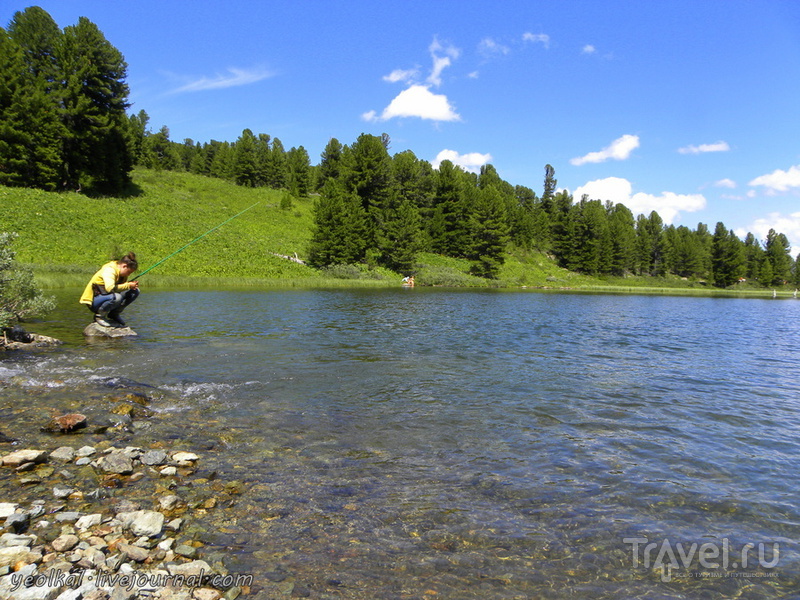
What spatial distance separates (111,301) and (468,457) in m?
14.8

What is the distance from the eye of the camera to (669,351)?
1945cm

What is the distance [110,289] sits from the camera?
52.4 ft

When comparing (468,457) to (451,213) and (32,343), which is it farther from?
(451,213)

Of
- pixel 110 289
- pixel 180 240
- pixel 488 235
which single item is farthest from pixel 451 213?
pixel 110 289

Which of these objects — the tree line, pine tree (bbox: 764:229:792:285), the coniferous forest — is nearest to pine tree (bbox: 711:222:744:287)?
the coniferous forest

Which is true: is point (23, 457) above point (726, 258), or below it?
below

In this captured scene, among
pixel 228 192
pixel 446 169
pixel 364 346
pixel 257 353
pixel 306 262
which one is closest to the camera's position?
pixel 257 353

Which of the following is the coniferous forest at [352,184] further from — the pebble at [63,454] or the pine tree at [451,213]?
the pebble at [63,454]

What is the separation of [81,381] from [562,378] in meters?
12.5

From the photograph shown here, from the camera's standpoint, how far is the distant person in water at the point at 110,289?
15.8 meters

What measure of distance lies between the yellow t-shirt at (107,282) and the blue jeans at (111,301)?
0.72 ft

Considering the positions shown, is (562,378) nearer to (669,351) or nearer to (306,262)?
(669,351)

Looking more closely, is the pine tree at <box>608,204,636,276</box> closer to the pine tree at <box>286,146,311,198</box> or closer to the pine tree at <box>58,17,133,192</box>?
the pine tree at <box>286,146,311,198</box>

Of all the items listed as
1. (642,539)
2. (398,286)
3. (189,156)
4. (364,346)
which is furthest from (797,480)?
(189,156)
